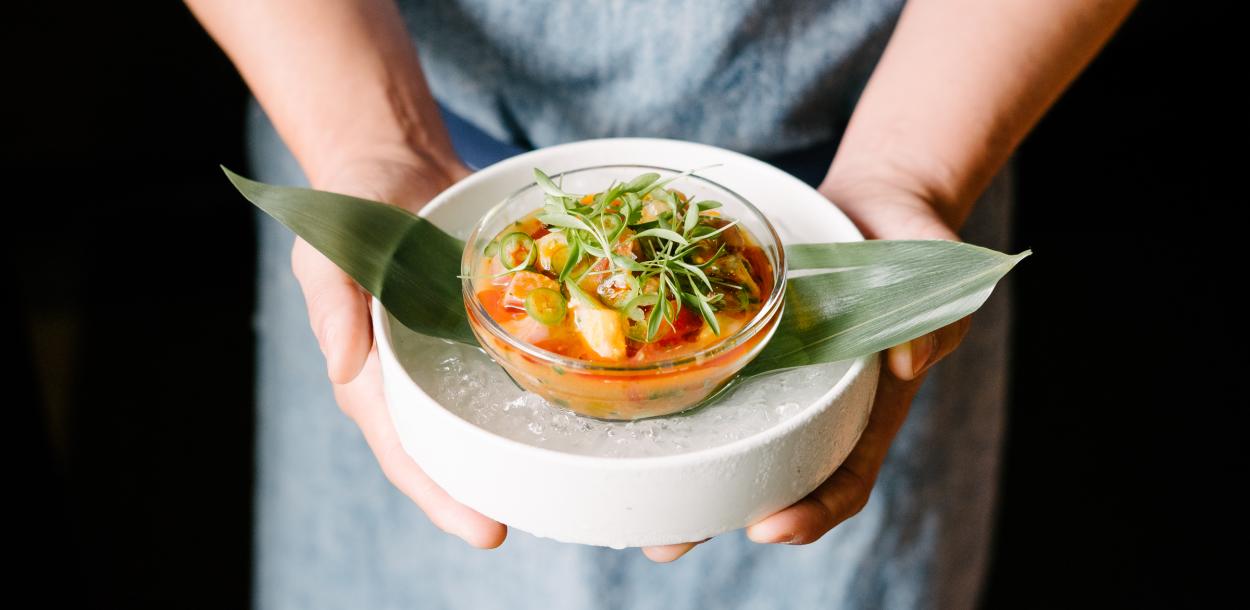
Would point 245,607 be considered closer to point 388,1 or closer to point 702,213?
point 388,1

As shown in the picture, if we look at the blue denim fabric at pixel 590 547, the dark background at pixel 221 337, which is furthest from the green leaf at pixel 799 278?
the dark background at pixel 221 337

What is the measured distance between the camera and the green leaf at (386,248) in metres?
0.92

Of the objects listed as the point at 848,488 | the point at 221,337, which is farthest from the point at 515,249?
the point at 221,337

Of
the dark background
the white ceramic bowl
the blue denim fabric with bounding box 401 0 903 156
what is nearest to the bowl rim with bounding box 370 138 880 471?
the white ceramic bowl

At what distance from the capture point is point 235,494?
7.49 feet

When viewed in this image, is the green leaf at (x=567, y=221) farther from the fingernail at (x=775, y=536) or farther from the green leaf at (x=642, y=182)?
the fingernail at (x=775, y=536)

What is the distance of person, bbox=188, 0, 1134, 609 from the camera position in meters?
1.07

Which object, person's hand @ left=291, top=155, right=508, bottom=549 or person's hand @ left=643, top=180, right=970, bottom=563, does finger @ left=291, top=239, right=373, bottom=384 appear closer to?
person's hand @ left=291, top=155, right=508, bottom=549

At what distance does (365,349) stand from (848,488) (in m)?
0.46

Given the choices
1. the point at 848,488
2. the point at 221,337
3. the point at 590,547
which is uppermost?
the point at 848,488

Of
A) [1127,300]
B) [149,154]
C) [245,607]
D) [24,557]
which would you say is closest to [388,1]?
[24,557]

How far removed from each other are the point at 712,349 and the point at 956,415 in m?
0.70

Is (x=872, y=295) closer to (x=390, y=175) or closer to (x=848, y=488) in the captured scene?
(x=848, y=488)

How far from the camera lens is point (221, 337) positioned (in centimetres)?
258
